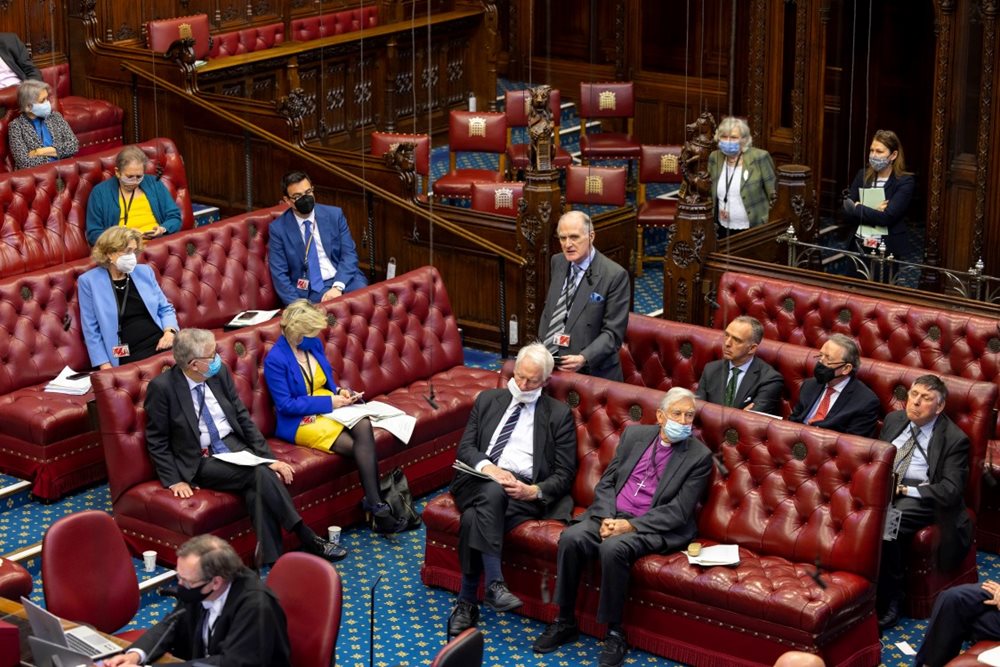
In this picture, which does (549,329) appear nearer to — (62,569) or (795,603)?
(795,603)

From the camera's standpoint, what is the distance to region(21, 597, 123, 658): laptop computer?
20.1 feet

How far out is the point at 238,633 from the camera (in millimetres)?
6348

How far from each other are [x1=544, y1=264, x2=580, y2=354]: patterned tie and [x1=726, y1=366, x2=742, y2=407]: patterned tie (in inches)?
39.5

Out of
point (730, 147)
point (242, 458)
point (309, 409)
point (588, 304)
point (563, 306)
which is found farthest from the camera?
point (730, 147)

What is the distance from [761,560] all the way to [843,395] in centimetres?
122

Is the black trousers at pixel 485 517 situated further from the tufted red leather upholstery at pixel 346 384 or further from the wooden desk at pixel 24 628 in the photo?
the wooden desk at pixel 24 628

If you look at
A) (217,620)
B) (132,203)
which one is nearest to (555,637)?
(217,620)

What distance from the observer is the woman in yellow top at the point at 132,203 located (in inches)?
420

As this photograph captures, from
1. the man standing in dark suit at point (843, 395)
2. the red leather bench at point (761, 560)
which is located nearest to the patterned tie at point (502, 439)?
the red leather bench at point (761, 560)

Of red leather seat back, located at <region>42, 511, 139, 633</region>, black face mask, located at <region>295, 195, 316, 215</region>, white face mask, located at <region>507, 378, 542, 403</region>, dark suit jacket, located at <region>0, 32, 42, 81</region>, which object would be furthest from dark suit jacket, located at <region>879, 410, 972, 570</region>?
dark suit jacket, located at <region>0, 32, 42, 81</region>

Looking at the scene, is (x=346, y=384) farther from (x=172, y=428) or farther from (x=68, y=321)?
(x=68, y=321)

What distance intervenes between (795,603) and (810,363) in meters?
1.93

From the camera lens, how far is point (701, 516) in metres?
7.96

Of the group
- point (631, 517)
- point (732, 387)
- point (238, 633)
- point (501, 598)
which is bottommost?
point (501, 598)
